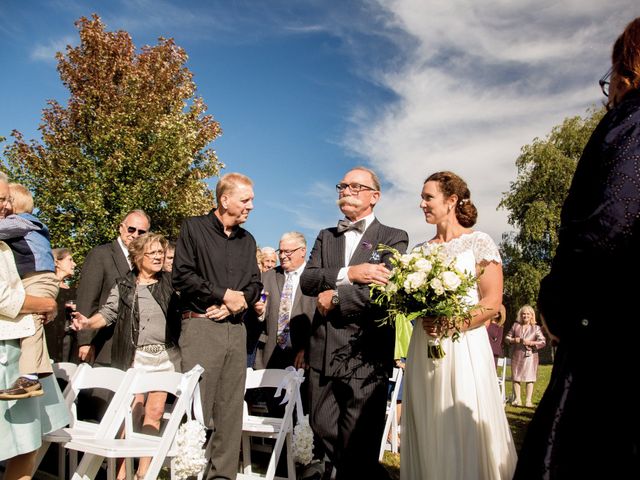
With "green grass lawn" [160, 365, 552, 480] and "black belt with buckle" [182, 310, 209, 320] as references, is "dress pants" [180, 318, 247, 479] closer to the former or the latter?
"black belt with buckle" [182, 310, 209, 320]

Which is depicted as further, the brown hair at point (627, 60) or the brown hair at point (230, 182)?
the brown hair at point (230, 182)

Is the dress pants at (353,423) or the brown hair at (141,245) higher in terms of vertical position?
the brown hair at (141,245)

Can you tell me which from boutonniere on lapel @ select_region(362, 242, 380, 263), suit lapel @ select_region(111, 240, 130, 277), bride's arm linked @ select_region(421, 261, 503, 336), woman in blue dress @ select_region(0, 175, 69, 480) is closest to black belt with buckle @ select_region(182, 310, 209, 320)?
woman in blue dress @ select_region(0, 175, 69, 480)

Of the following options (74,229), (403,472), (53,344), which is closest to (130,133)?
(74,229)

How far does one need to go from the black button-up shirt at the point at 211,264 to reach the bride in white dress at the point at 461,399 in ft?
5.60

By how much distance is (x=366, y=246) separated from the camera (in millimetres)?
4473

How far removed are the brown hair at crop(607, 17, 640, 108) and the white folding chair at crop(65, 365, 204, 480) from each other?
3.57 metres

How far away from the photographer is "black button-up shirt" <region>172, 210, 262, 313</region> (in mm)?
4816

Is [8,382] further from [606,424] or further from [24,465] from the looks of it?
[606,424]

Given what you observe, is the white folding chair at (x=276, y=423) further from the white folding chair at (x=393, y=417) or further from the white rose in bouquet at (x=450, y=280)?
the white folding chair at (x=393, y=417)

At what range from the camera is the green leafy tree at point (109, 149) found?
57.8ft

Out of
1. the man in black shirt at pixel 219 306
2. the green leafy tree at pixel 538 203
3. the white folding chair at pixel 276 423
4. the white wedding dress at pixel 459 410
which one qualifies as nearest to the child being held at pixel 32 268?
the man in black shirt at pixel 219 306

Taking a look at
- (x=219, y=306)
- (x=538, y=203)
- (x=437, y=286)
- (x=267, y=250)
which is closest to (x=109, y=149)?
(x=267, y=250)

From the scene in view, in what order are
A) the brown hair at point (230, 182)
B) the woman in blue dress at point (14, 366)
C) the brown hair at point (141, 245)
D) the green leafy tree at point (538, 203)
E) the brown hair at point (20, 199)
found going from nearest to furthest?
1. the woman in blue dress at point (14, 366)
2. the brown hair at point (20, 199)
3. the brown hair at point (230, 182)
4. the brown hair at point (141, 245)
5. the green leafy tree at point (538, 203)
